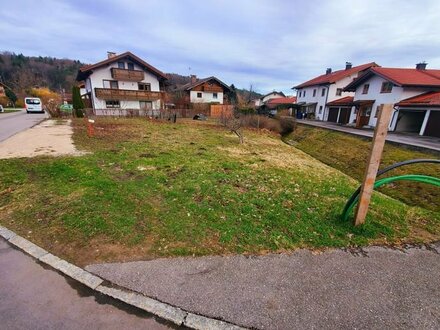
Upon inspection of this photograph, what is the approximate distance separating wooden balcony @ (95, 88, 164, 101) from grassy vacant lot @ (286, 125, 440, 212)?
63.0 ft

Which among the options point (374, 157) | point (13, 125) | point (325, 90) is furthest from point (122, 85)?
point (374, 157)

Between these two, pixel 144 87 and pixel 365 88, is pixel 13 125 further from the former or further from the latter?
pixel 365 88

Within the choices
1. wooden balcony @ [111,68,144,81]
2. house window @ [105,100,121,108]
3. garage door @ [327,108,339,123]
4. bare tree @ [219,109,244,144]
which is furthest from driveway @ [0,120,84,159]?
garage door @ [327,108,339,123]

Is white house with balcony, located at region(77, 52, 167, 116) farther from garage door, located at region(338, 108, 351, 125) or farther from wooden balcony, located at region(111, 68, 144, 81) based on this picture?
garage door, located at region(338, 108, 351, 125)

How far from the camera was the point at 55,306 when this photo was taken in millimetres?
2354

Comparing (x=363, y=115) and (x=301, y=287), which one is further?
(x=363, y=115)

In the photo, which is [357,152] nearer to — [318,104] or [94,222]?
[94,222]

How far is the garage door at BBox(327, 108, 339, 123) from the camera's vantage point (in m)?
29.5

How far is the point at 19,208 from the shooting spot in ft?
14.0

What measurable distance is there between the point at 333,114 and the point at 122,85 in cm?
2894

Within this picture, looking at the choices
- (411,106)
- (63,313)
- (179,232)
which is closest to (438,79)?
(411,106)

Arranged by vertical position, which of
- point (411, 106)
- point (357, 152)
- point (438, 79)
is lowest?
point (357, 152)

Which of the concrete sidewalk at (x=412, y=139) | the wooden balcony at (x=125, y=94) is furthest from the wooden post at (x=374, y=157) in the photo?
the wooden balcony at (x=125, y=94)

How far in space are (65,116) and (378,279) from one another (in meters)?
28.8
